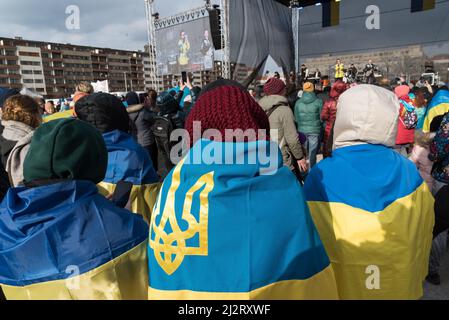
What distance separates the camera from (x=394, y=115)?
1.49m

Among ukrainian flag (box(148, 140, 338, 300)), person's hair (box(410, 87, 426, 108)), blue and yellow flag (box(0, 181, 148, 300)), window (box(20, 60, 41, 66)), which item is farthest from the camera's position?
window (box(20, 60, 41, 66))

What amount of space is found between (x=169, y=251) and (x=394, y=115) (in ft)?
3.92

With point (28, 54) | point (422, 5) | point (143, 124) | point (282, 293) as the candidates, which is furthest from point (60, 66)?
point (282, 293)

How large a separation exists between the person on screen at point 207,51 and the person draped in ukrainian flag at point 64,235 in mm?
11912

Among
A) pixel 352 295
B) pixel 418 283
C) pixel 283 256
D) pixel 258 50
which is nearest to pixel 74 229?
pixel 283 256

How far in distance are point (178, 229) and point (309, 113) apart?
4960mm

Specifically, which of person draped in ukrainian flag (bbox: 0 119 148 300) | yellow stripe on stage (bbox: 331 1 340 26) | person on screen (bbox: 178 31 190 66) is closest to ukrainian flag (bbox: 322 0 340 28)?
yellow stripe on stage (bbox: 331 1 340 26)

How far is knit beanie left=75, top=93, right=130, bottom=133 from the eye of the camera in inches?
88.3

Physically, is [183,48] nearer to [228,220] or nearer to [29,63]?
[228,220]

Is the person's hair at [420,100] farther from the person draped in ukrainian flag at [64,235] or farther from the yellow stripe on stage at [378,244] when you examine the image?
the person draped in ukrainian flag at [64,235]

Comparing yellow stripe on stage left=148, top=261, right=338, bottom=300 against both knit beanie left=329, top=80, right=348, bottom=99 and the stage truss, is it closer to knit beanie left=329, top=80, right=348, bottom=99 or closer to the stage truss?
knit beanie left=329, top=80, right=348, bottom=99

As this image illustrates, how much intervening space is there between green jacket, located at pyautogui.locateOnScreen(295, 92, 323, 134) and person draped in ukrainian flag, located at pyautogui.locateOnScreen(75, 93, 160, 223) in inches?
154

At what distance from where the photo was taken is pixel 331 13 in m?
12.2

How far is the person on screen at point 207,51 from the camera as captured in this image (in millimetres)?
12484
